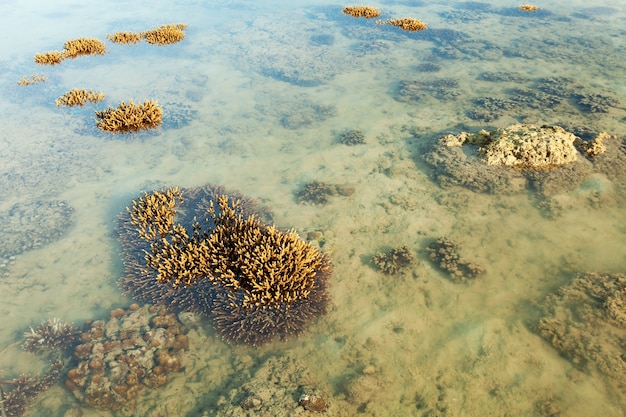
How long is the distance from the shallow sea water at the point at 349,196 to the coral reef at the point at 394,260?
18 centimetres

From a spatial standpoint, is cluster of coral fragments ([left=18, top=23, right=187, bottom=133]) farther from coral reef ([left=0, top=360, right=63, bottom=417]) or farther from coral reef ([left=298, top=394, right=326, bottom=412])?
coral reef ([left=298, top=394, right=326, bottom=412])

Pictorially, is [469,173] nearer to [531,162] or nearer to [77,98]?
[531,162]

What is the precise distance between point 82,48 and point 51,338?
1575cm

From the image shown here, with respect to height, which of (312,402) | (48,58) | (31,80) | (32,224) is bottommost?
(32,224)

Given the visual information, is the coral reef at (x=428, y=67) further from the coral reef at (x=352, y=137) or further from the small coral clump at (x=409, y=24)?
the coral reef at (x=352, y=137)

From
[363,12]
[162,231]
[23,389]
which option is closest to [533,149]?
[162,231]

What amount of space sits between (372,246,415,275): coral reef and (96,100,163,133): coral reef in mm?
9027

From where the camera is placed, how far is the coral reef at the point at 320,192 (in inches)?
344

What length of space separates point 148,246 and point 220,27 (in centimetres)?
1730

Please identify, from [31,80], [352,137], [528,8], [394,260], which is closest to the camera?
[394,260]

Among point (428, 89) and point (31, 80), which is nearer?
point (428, 89)

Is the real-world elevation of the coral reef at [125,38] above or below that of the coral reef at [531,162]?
above

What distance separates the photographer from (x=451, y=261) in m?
6.65

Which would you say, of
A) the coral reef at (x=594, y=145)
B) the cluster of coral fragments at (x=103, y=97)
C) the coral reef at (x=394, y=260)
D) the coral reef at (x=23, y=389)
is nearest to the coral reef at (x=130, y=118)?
the cluster of coral fragments at (x=103, y=97)
